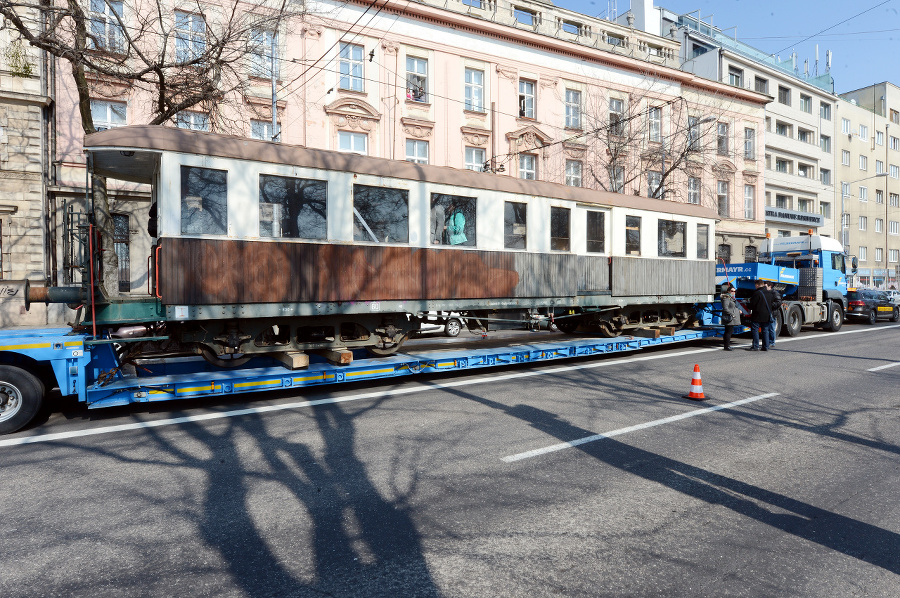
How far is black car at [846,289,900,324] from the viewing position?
941 inches

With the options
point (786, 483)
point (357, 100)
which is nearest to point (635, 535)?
point (786, 483)

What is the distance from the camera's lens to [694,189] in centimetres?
3353

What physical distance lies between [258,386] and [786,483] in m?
6.12

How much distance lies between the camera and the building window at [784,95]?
139 feet

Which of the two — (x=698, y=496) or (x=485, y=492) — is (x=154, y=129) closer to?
(x=485, y=492)

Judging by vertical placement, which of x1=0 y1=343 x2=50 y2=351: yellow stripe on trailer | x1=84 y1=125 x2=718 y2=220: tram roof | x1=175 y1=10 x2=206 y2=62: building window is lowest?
x1=0 y1=343 x2=50 y2=351: yellow stripe on trailer

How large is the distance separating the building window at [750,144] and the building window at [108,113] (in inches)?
1379

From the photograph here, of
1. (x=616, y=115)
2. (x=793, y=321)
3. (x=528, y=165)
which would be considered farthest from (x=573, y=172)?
(x=793, y=321)

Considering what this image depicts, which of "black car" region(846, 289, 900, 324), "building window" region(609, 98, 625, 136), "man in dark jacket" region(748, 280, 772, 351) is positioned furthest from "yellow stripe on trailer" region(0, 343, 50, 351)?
"black car" region(846, 289, 900, 324)

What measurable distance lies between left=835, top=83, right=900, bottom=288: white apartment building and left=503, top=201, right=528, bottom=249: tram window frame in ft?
152

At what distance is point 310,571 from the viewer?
3.34 metres

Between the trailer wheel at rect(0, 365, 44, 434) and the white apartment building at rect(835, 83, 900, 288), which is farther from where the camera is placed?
the white apartment building at rect(835, 83, 900, 288)

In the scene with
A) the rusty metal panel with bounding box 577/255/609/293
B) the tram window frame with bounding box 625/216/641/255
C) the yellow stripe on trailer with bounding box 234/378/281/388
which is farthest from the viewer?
the tram window frame with bounding box 625/216/641/255

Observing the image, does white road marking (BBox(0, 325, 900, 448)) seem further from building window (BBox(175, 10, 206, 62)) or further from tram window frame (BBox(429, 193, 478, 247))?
building window (BBox(175, 10, 206, 62))
